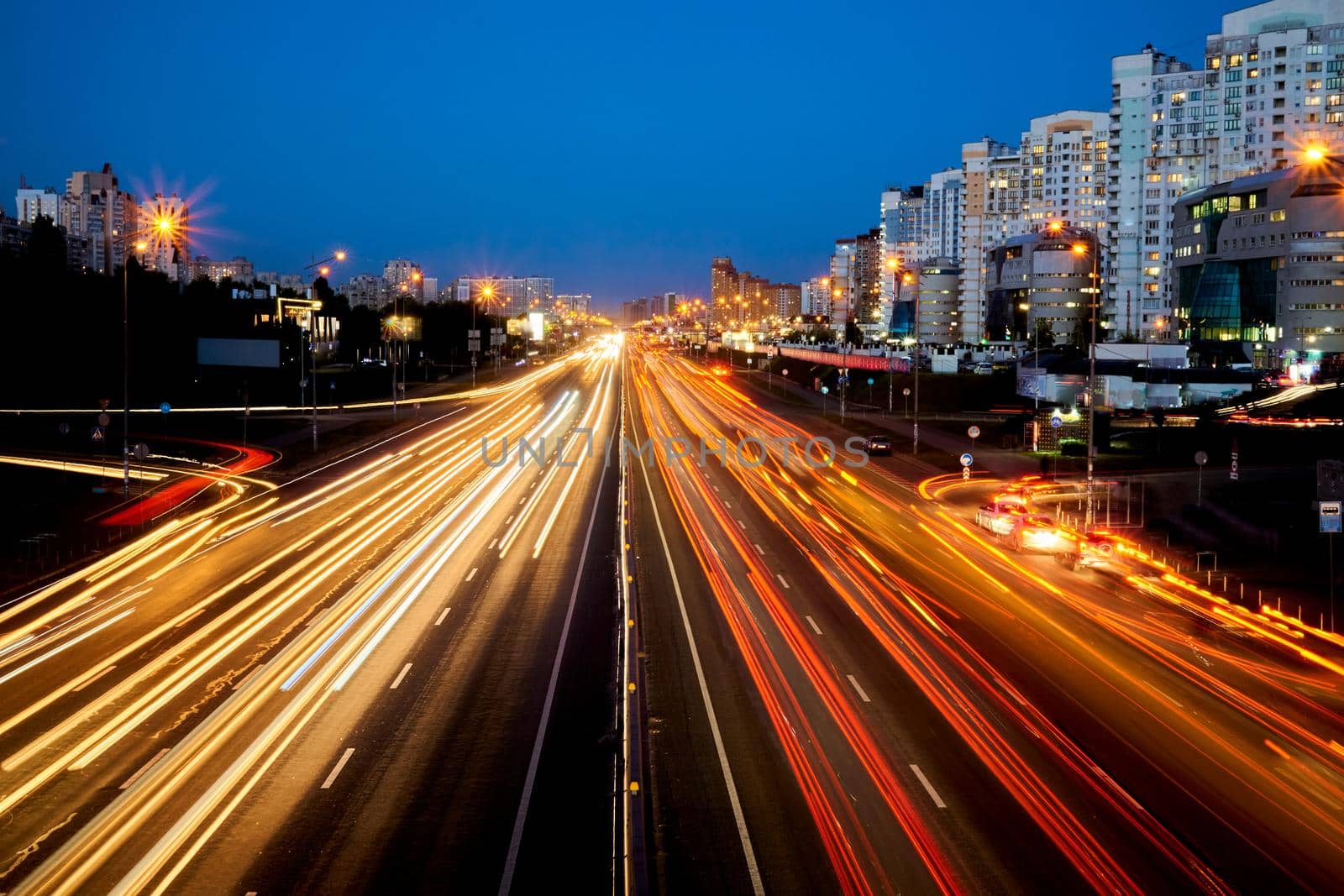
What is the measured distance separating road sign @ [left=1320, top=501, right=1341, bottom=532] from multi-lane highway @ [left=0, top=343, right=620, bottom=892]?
15.2 meters

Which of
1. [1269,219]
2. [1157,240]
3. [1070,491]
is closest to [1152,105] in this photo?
[1157,240]

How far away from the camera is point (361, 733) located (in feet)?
53.4

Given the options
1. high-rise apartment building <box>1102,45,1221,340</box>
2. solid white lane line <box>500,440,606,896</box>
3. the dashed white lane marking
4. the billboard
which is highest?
high-rise apartment building <box>1102,45,1221,340</box>

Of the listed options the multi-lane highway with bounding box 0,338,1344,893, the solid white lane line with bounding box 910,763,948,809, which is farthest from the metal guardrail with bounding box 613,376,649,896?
the solid white lane line with bounding box 910,763,948,809

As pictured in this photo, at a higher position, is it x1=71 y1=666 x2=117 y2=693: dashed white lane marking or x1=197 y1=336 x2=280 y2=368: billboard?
x1=197 y1=336 x2=280 y2=368: billboard

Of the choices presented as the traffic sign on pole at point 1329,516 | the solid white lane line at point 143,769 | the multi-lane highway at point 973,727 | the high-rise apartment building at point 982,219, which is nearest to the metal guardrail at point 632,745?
the multi-lane highway at point 973,727

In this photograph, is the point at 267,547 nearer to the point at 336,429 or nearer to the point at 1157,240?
the point at 336,429

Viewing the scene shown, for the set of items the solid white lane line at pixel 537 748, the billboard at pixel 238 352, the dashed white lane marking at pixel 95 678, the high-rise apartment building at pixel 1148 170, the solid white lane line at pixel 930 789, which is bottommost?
the solid white lane line at pixel 930 789

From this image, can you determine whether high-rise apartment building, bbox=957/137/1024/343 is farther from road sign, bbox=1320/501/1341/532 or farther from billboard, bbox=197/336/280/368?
road sign, bbox=1320/501/1341/532

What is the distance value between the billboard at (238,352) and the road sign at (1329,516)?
78.7 meters

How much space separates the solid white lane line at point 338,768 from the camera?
14250mm

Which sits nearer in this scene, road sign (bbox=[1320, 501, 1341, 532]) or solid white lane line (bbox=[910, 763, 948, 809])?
solid white lane line (bbox=[910, 763, 948, 809])

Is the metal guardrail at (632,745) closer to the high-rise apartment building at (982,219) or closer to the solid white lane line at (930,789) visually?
the solid white lane line at (930,789)

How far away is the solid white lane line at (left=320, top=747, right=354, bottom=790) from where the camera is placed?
14.2 m
